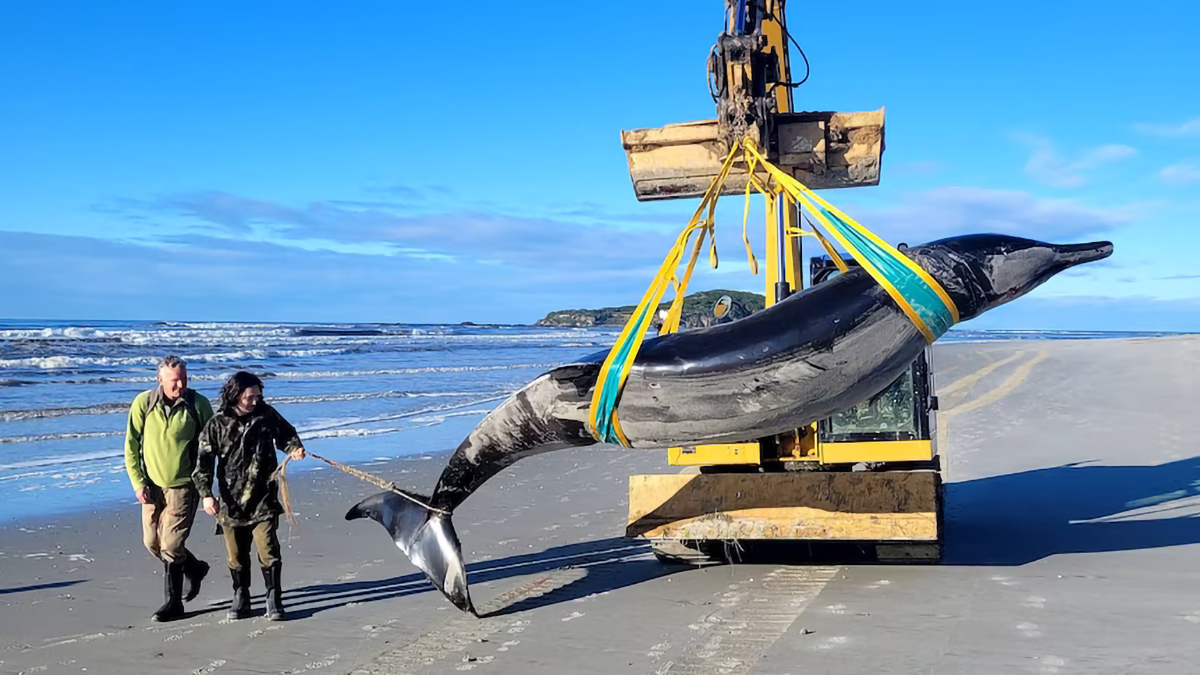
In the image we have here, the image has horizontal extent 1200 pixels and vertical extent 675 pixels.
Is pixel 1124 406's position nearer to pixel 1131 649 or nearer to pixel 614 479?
pixel 614 479

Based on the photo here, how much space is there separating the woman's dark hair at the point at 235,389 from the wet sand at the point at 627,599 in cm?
136

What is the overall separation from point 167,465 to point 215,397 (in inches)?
603

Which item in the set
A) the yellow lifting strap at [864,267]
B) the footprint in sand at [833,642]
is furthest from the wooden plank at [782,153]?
the footprint in sand at [833,642]

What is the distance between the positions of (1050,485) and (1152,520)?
6.64ft

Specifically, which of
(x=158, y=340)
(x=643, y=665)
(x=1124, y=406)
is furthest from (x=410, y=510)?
(x=158, y=340)

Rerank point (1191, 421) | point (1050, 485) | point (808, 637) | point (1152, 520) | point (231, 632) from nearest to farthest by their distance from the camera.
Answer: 1. point (808, 637)
2. point (231, 632)
3. point (1152, 520)
4. point (1050, 485)
5. point (1191, 421)

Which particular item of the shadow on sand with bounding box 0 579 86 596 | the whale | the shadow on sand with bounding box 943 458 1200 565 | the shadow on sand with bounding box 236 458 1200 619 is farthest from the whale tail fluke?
the shadow on sand with bounding box 943 458 1200 565

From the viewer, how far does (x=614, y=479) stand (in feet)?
41.4

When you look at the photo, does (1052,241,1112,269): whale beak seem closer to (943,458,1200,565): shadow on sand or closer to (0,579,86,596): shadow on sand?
(943,458,1200,565): shadow on sand

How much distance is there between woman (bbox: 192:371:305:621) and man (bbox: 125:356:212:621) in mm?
256

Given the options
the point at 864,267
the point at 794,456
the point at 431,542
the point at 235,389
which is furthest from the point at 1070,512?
the point at 235,389

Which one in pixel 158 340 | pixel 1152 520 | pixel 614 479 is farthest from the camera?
pixel 158 340

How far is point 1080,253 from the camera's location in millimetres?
5574

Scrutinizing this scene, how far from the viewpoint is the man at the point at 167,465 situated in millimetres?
6867
